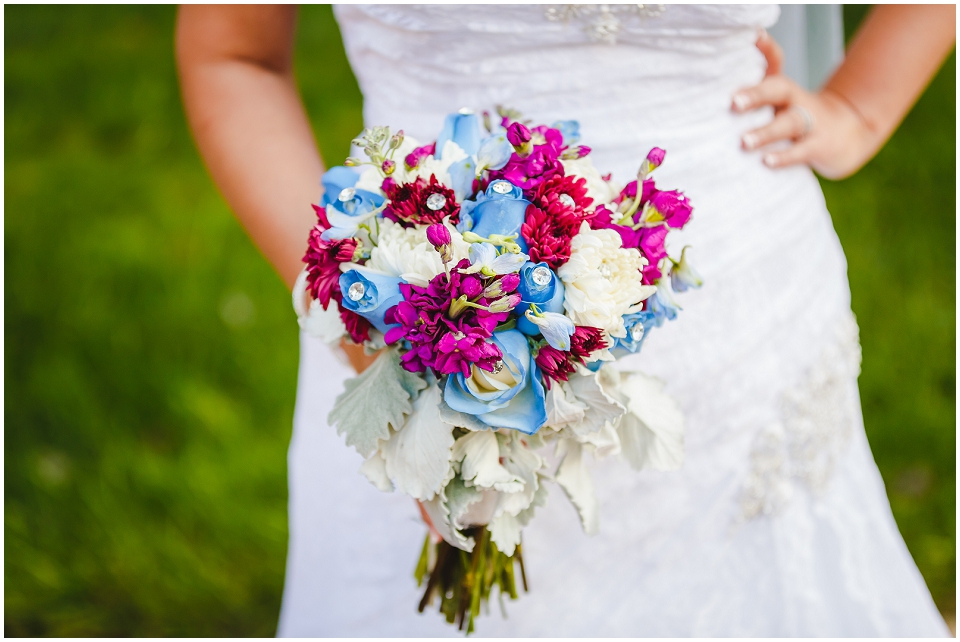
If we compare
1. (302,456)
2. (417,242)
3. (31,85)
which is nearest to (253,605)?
(302,456)

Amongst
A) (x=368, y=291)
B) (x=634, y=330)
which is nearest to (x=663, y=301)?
(x=634, y=330)

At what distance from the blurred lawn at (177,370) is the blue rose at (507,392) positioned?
76.4 inches

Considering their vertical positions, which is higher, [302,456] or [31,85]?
[31,85]

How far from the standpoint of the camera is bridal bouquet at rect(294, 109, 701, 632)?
847 mm

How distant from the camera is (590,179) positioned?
99cm

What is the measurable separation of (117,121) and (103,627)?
11.4ft

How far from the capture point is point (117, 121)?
4.93m

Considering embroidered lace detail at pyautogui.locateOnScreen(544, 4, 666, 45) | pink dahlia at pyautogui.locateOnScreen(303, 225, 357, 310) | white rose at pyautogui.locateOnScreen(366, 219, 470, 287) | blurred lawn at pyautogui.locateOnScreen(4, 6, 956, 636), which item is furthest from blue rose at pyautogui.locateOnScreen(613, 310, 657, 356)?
blurred lawn at pyautogui.locateOnScreen(4, 6, 956, 636)

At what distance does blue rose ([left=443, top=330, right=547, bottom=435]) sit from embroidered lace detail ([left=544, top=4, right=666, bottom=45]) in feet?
1.95

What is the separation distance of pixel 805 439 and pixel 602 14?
0.83 m

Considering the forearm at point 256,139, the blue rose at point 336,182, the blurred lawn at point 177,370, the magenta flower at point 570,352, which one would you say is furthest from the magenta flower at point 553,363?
the blurred lawn at point 177,370

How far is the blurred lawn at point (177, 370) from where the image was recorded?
253 cm

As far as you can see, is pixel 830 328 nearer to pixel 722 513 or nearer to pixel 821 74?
pixel 722 513

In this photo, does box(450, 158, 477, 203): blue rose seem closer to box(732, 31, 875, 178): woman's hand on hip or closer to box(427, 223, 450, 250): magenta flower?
box(427, 223, 450, 250): magenta flower
